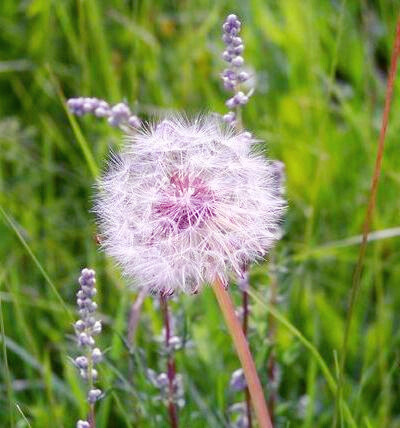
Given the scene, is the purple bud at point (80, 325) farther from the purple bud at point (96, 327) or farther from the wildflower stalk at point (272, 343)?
the wildflower stalk at point (272, 343)

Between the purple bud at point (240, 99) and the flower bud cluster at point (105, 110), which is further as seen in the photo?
the flower bud cluster at point (105, 110)

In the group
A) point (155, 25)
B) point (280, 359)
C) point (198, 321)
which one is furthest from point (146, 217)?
point (155, 25)

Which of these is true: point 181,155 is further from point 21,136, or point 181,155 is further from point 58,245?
point 21,136

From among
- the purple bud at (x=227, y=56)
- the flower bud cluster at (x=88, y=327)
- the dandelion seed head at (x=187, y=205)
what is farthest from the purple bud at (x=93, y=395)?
the purple bud at (x=227, y=56)

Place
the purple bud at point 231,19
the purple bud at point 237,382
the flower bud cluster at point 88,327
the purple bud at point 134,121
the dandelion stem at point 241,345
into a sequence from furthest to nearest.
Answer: the purple bud at point 237,382
the purple bud at point 134,121
the purple bud at point 231,19
the flower bud cluster at point 88,327
the dandelion stem at point 241,345

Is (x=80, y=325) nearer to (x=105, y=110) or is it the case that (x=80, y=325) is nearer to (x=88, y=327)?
(x=88, y=327)
